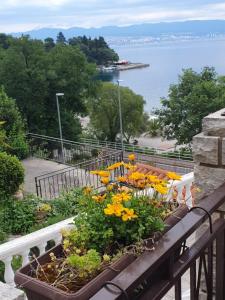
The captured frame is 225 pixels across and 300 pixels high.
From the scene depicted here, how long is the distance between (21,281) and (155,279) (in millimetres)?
448

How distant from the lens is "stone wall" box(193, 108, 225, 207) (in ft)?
7.41

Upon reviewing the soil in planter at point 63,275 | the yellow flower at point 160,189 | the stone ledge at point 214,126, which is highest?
the stone ledge at point 214,126

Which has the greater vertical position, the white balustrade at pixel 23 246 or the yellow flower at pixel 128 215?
the yellow flower at pixel 128 215

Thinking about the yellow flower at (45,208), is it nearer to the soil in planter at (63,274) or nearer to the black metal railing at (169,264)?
the black metal railing at (169,264)

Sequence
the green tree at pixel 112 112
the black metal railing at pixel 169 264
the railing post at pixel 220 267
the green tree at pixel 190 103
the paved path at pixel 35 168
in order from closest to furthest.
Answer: the black metal railing at pixel 169 264
the railing post at pixel 220 267
the paved path at pixel 35 168
the green tree at pixel 190 103
the green tree at pixel 112 112

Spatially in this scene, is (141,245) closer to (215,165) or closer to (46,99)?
(215,165)

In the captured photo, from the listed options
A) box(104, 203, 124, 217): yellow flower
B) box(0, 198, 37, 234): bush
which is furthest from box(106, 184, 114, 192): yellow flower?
box(0, 198, 37, 234): bush

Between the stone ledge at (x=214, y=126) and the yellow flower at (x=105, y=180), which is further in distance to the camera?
the stone ledge at (x=214, y=126)

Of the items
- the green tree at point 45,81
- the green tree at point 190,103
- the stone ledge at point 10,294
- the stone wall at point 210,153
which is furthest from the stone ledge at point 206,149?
the green tree at point 190,103

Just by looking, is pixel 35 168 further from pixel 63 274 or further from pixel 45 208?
pixel 63 274

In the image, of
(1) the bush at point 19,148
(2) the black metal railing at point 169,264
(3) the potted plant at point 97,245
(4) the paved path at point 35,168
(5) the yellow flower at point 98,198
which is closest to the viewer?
(2) the black metal railing at point 169,264

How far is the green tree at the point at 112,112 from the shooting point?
40.6 meters

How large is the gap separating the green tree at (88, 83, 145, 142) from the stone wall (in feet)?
124

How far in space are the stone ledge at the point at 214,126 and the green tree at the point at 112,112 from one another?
37.9 meters
